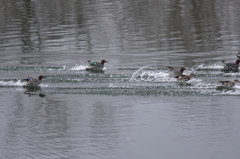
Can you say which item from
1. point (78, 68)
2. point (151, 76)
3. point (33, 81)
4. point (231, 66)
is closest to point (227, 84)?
point (231, 66)

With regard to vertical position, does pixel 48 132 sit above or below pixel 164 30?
below

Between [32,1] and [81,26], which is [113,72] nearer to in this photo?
[81,26]

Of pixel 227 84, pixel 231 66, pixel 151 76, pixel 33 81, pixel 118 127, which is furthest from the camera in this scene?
pixel 231 66

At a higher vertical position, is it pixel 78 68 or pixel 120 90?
pixel 78 68

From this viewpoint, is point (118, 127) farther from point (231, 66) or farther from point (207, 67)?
point (207, 67)

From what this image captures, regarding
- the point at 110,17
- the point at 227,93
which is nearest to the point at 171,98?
the point at 227,93

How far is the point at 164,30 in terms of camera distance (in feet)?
122

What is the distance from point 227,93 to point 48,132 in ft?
23.9

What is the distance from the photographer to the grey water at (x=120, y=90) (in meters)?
17.4

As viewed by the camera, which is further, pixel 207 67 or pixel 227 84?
pixel 207 67

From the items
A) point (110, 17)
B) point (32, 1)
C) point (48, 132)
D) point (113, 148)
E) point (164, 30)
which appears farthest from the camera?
point (32, 1)

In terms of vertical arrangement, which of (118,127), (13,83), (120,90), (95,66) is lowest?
(118,127)

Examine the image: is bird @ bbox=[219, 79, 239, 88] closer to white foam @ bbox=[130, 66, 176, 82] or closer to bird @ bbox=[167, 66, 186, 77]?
bird @ bbox=[167, 66, 186, 77]

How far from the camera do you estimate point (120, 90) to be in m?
23.2
